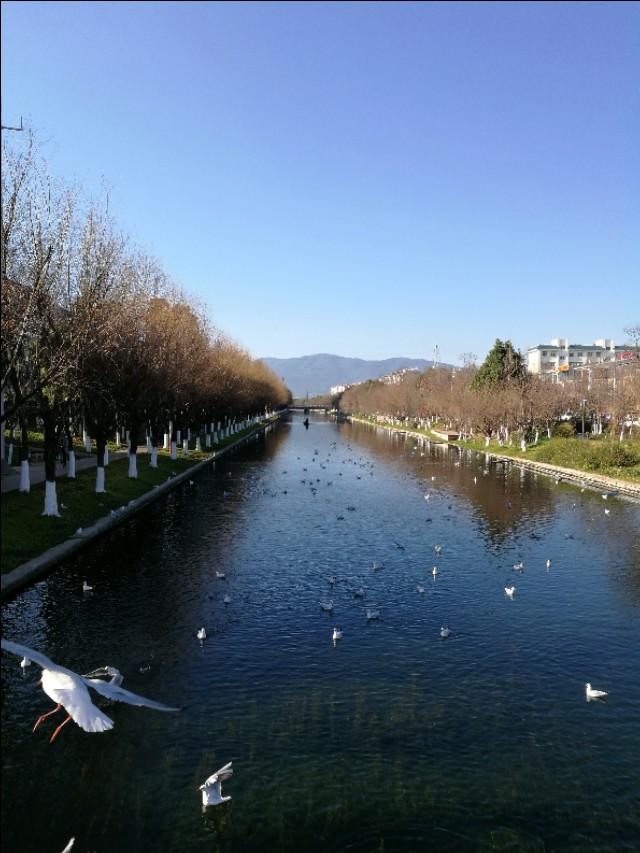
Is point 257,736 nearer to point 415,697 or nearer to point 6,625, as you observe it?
point 415,697

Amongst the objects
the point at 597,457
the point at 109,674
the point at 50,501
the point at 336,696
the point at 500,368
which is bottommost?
the point at 336,696

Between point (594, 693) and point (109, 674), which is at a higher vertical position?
point (109, 674)

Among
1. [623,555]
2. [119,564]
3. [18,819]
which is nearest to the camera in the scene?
[18,819]

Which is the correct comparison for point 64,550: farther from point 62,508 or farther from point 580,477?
point 580,477

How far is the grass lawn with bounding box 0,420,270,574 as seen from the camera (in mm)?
25078

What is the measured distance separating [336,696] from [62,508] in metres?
20.3

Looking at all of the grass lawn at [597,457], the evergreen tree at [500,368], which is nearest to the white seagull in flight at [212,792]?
the grass lawn at [597,457]

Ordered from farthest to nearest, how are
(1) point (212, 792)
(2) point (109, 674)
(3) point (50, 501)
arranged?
(3) point (50, 501)
(2) point (109, 674)
(1) point (212, 792)

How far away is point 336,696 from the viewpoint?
1540 cm

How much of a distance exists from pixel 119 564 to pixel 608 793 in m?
18.8

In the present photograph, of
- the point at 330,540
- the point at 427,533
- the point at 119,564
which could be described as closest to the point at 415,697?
the point at 119,564

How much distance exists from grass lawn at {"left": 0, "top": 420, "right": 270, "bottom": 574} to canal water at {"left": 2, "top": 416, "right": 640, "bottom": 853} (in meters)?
1.64

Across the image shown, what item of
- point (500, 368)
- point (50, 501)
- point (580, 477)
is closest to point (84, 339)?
point (50, 501)

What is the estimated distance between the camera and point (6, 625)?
1867 cm
